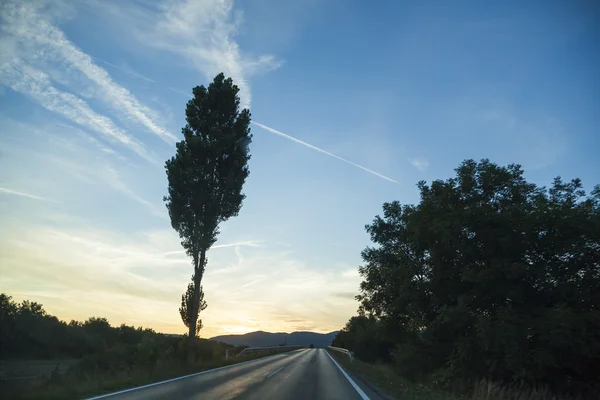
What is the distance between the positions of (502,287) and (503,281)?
29 centimetres

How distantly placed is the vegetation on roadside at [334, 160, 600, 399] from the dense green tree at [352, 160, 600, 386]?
5 centimetres

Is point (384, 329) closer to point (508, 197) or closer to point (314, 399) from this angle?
point (508, 197)

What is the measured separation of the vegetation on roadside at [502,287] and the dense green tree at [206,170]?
10220mm

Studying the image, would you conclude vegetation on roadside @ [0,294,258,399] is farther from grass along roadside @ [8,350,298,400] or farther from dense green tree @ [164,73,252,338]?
dense green tree @ [164,73,252,338]

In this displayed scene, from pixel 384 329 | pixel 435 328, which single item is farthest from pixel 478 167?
pixel 384 329

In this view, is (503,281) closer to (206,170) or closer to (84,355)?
(206,170)

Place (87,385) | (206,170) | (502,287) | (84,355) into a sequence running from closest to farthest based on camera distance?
(87,385) < (502,287) < (206,170) < (84,355)

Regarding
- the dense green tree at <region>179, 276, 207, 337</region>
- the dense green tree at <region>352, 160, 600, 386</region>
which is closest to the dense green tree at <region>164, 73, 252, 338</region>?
the dense green tree at <region>179, 276, 207, 337</region>

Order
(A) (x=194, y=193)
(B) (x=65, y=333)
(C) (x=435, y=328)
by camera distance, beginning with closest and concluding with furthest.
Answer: (C) (x=435, y=328)
(A) (x=194, y=193)
(B) (x=65, y=333)

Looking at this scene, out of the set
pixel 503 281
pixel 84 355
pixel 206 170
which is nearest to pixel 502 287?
pixel 503 281

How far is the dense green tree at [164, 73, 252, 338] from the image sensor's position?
69.9ft

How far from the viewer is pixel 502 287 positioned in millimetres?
16875

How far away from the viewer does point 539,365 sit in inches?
559

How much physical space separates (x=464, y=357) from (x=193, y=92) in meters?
19.9
